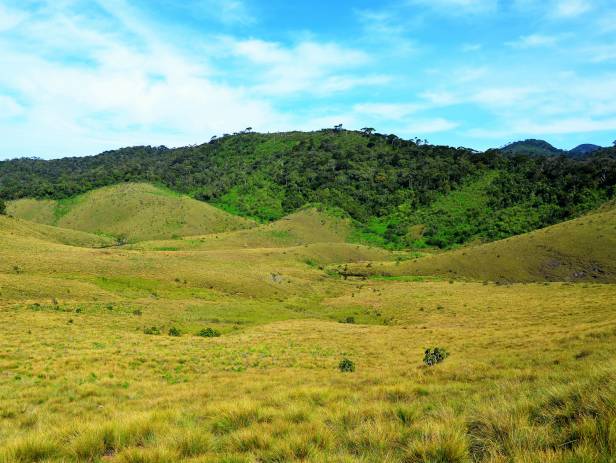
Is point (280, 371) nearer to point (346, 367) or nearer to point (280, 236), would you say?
point (346, 367)

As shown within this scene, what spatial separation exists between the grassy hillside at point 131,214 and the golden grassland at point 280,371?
233 feet

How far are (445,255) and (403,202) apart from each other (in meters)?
69.7

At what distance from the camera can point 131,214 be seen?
13512cm

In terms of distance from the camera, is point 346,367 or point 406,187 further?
point 406,187

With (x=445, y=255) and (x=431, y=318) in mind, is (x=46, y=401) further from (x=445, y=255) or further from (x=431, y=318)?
(x=445, y=255)

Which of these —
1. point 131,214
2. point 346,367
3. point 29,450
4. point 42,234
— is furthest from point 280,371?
point 131,214

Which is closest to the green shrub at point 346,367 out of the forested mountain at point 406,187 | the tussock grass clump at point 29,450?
the tussock grass clump at point 29,450

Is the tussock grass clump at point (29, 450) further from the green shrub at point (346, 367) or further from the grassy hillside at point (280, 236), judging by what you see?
the grassy hillside at point (280, 236)

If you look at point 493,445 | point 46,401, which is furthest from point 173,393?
point 493,445

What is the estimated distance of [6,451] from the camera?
5699mm

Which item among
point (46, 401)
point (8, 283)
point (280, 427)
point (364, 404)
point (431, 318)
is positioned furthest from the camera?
point (431, 318)

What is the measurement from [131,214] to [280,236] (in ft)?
185

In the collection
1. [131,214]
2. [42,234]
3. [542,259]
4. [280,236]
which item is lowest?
[542,259]

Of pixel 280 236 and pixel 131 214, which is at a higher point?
pixel 131 214
